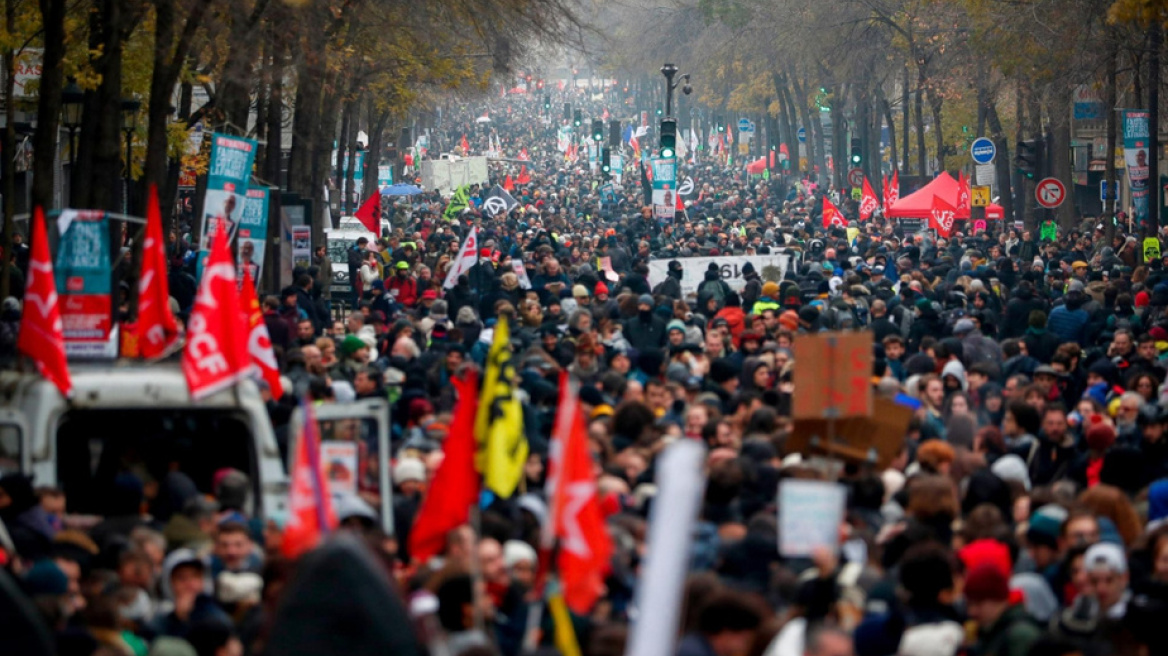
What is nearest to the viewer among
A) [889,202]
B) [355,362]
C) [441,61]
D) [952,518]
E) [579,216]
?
[952,518]

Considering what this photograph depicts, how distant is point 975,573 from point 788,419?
5.00m

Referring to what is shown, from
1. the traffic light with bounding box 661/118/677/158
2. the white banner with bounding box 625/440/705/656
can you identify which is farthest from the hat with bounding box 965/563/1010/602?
the traffic light with bounding box 661/118/677/158

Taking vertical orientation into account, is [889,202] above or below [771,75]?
below

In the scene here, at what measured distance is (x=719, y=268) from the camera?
24.3 meters

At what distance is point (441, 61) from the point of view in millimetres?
36312

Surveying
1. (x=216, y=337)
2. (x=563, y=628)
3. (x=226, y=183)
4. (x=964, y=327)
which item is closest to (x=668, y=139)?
(x=226, y=183)

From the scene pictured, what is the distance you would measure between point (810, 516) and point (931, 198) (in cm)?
3103

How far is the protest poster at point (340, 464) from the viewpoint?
29.5 feet

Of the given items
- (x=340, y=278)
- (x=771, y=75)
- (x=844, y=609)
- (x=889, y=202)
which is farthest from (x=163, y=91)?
(x=771, y=75)

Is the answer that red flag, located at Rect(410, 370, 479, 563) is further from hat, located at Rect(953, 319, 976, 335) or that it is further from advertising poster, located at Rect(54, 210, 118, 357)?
hat, located at Rect(953, 319, 976, 335)

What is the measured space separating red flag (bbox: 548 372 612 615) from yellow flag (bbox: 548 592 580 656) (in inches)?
2.0

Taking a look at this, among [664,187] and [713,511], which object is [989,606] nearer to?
[713,511]

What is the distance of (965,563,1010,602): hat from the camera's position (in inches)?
277

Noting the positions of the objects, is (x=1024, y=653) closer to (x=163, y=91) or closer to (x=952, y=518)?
(x=952, y=518)
